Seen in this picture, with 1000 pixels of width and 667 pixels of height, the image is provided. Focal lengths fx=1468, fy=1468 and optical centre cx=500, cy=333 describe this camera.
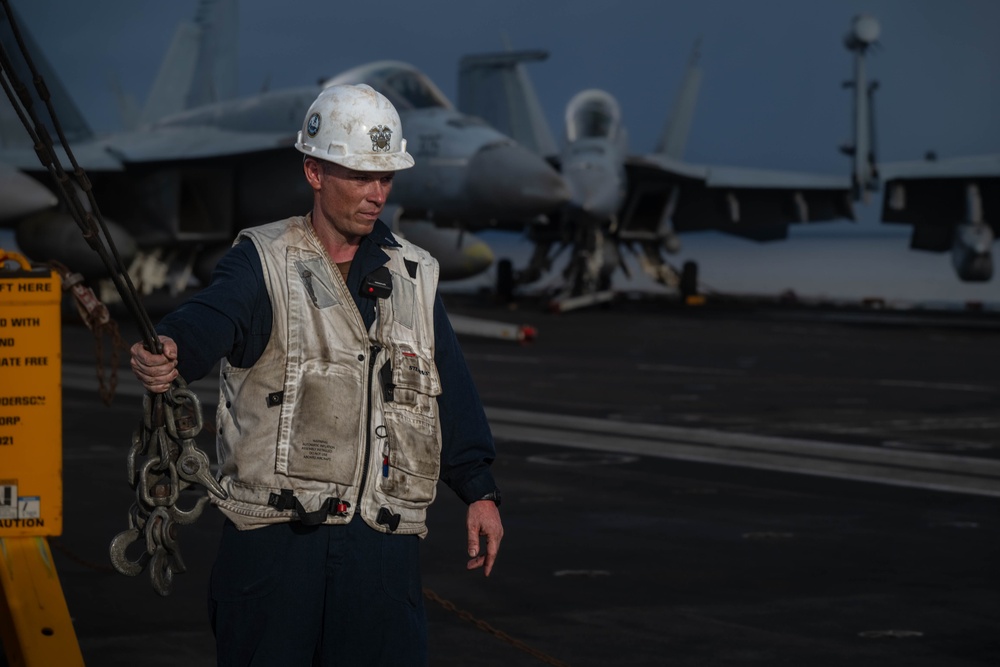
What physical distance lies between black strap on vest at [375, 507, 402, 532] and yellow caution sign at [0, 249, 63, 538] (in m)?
2.45

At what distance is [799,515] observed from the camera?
859cm

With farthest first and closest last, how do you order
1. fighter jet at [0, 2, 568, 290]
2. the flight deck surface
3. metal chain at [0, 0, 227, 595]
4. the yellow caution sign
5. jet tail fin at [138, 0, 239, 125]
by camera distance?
jet tail fin at [138, 0, 239, 125] → fighter jet at [0, 2, 568, 290] → the flight deck surface → the yellow caution sign → metal chain at [0, 0, 227, 595]

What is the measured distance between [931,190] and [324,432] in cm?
3083

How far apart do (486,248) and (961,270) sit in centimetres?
1049

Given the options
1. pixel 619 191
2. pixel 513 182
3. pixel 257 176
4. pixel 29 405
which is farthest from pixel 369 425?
pixel 619 191

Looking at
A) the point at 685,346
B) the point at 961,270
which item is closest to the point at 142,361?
the point at 685,346

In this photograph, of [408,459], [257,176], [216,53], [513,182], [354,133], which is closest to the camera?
[408,459]

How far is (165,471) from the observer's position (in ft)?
11.4

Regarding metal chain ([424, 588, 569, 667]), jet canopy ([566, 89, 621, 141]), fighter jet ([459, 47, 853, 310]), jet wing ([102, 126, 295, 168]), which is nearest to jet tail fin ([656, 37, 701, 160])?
fighter jet ([459, 47, 853, 310])

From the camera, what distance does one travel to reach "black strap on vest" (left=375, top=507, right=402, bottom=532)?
350cm

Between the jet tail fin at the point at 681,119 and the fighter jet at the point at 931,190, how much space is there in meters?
8.49

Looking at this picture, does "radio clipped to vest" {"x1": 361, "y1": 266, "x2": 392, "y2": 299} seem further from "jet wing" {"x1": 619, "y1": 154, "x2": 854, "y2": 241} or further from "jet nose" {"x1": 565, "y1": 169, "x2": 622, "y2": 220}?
"jet wing" {"x1": 619, "y1": 154, "x2": 854, "y2": 241}

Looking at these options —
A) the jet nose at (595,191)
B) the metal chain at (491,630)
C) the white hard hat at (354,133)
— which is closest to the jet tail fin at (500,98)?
the jet nose at (595,191)

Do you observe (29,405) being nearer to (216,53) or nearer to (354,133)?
(354,133)
